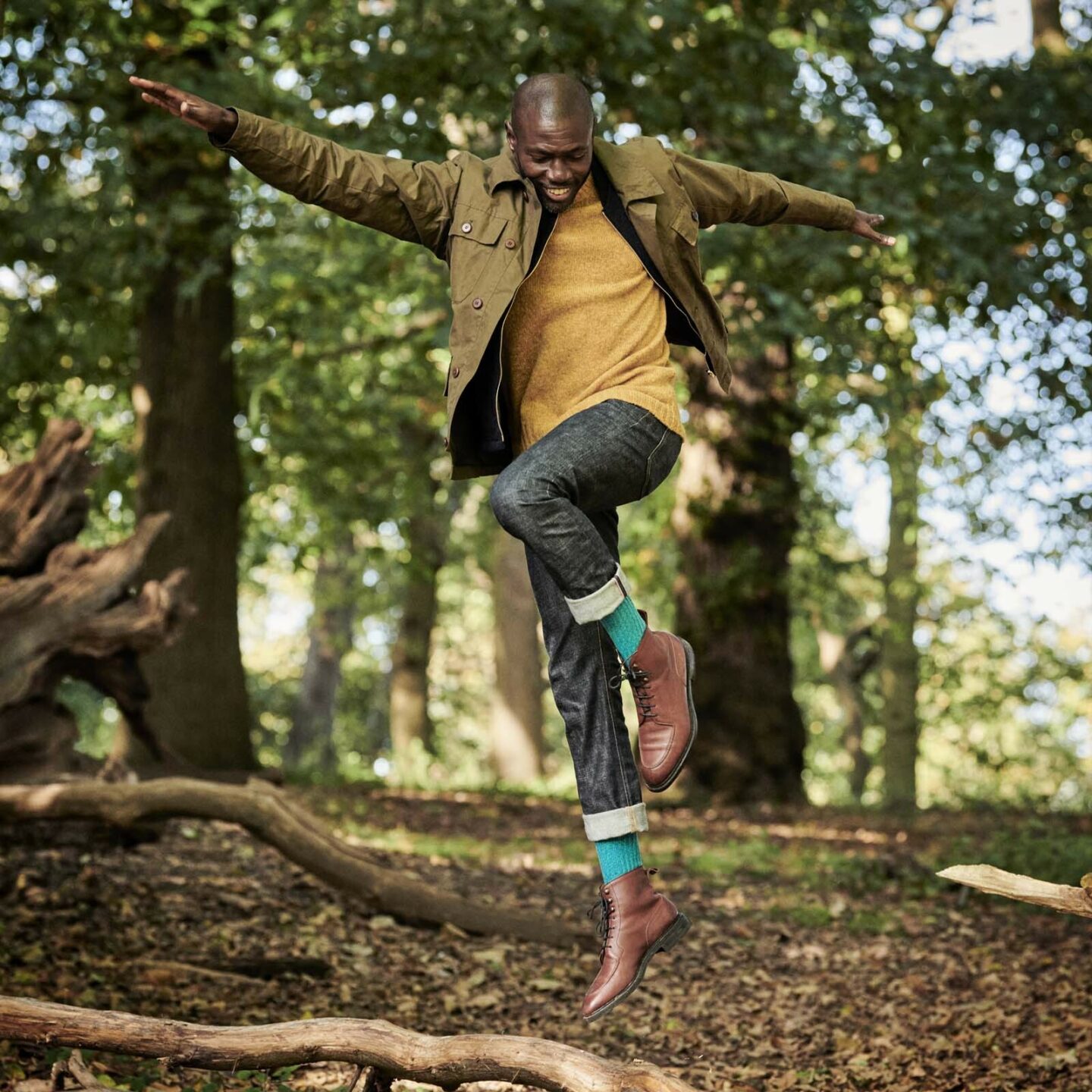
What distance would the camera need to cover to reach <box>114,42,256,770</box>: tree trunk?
32.9 feet

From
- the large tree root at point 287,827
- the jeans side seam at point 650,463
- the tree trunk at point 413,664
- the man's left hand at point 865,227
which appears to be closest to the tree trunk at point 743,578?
the tree trunk at point 413,664

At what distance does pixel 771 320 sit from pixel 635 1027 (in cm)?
504

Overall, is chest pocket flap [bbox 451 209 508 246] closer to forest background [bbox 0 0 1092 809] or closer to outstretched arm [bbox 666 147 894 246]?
outstretched arm [bbox 666 147 894 246]

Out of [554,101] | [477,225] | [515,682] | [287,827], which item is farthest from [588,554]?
[515,682]

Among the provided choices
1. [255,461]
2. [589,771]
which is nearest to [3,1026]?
[589,771]

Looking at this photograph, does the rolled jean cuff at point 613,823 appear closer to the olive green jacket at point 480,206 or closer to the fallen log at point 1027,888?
the fallen log at point 1027,888

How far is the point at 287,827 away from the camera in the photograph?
627cm

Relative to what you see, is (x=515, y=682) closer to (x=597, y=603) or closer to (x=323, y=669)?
(x=323, y=669)

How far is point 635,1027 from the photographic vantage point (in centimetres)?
565

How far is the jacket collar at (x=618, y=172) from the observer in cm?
387

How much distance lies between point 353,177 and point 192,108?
492mm

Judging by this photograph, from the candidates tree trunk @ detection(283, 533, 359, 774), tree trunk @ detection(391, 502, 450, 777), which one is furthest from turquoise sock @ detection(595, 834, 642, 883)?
tree trunk @ detection(283, 533, 359, 774)

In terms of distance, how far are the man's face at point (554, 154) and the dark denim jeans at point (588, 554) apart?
62 centimetres

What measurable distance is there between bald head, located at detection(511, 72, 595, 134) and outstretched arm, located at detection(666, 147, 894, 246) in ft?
1.45
